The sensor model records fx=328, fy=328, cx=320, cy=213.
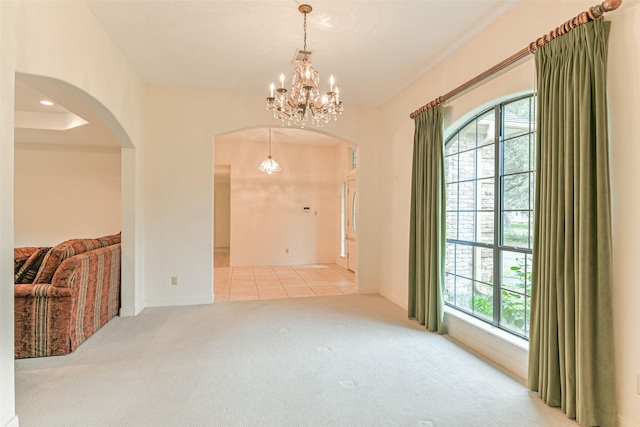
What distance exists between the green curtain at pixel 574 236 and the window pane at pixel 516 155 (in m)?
0.47

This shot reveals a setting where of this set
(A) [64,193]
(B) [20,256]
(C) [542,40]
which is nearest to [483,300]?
(C) [542,40]

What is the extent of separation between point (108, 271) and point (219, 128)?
2.42 m

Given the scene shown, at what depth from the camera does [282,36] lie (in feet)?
10.9

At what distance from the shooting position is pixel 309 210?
8.68 metres

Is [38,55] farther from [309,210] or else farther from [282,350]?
[309,210]

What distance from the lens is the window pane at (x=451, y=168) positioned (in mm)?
3885

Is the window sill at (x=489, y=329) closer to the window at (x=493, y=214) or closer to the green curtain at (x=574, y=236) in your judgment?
the window at (x=493, y=214)

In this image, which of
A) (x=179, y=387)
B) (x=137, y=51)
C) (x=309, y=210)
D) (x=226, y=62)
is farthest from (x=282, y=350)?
(x=309, y=210)

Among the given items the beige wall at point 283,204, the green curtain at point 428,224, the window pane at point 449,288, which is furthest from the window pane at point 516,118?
the beige wall at point 283,204

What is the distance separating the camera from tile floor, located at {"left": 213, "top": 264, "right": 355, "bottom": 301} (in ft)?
18.0

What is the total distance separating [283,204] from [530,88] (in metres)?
6.49

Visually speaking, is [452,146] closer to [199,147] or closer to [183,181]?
[199,147]

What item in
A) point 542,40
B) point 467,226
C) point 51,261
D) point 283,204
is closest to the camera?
point 542,40

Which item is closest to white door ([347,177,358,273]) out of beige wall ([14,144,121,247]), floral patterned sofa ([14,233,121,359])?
beige wall ([14,144,121,247])
